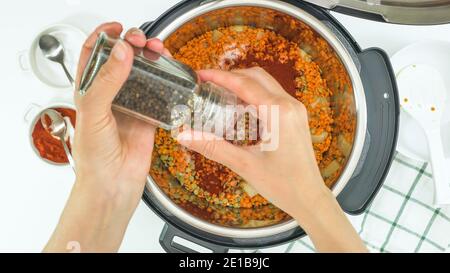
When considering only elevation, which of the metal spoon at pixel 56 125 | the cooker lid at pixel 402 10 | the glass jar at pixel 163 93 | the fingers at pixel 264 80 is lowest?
the metal spoon at pixel 56 125

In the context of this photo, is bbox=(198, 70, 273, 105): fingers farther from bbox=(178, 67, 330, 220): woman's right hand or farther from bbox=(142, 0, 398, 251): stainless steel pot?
bbox=(142, 0, 398, 251): stainless steel pot

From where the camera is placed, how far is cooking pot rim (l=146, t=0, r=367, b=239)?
717 millimetres

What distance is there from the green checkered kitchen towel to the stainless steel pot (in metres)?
0.16

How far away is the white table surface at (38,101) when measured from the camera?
2.79ft

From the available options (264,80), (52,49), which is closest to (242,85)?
(264,80)

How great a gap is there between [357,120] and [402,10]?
0.64ft

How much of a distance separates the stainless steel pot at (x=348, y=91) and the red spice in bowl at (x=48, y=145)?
0.22m

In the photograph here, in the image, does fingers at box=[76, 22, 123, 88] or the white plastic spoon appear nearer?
fingers at box=[76, 22, 123, 88]

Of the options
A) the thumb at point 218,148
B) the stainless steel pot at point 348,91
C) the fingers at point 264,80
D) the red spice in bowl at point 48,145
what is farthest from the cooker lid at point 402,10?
the red spice in bowl at point 48,145

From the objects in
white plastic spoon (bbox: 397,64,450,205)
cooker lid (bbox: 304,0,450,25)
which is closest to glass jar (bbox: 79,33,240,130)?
cooker lid (bbox: 304,0,450,25)

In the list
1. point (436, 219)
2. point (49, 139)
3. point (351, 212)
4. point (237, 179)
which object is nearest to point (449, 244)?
point (436, 219)

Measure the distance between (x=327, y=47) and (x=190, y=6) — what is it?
228 mm

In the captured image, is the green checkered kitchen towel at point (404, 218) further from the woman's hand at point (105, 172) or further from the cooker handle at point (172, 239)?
the woman's hand at point (105, 172)

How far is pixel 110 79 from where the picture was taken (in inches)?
21.2
